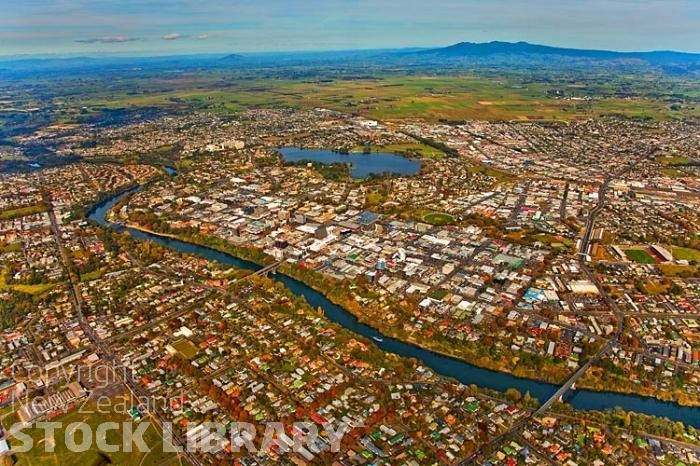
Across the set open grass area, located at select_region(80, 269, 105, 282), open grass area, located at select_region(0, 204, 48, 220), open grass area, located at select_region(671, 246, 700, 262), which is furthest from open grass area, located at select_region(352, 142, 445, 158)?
open grass area, located at select_region(80, 269, 105, 282)

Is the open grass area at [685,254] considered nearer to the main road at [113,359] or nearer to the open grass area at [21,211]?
the main road at [113,359]

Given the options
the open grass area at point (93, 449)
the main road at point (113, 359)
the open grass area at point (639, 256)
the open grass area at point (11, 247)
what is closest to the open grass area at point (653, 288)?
the open grass area at point (639, 256)

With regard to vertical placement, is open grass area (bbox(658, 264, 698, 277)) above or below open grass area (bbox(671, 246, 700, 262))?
below

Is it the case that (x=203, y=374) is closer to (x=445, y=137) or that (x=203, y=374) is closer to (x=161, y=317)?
(x=161, y=317)

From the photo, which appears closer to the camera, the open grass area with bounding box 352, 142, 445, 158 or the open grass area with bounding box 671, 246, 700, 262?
the open grass area with bounding box 671, 246, 700, 262

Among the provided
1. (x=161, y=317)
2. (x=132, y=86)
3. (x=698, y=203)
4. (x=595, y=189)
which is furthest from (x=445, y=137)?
(x=132, y=86)

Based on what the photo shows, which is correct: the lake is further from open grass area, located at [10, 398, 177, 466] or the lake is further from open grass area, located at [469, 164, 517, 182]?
open grass area, located at [10, 398, 177, 466]

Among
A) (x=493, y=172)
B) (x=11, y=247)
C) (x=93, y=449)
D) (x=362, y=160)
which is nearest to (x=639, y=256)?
(x=493, y=172)
